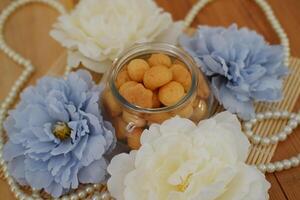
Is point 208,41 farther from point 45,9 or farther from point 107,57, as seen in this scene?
point 45,9

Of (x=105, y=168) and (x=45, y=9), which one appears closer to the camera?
(x=105, y=168)

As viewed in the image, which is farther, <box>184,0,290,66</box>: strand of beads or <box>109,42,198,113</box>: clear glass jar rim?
<box>184,0,290,66</box>: strand of beads

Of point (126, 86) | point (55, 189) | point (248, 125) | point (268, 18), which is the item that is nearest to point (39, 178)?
point (55, 189)

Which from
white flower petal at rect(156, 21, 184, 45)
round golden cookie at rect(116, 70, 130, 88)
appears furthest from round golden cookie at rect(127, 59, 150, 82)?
white flower petal at rect(156, 21, 184, 45)

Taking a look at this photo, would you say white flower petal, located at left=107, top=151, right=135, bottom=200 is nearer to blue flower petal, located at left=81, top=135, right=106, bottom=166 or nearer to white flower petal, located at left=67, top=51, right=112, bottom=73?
blue flower petal, located at left=81, top=135, right=106, bottom=166

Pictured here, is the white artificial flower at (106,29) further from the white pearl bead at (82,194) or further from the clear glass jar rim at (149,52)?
the white pearl bead at (82,194)

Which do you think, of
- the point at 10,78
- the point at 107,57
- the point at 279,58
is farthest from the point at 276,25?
the point at 10,78

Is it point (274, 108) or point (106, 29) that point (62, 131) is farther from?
point (274, 108)

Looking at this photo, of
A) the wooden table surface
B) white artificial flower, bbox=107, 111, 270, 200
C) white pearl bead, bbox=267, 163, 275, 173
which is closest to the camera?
white artificial flower, bbox=107, 111, 270, 200
